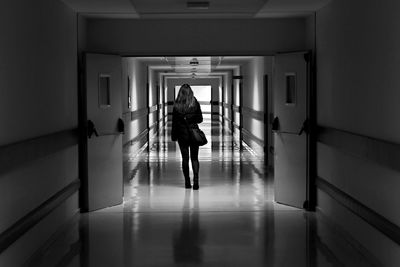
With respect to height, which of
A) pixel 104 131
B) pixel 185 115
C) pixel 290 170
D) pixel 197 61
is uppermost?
pixel 197 61

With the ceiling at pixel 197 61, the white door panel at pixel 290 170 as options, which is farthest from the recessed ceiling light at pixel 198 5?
the ceiling at pixel 197 61

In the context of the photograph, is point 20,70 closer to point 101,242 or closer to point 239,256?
Answer: point 101,242

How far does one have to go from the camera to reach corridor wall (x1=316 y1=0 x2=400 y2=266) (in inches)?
206

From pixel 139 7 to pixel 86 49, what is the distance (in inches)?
53.8

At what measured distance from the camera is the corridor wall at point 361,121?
17.1ft

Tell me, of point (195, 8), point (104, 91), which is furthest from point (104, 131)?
point (195, 8)

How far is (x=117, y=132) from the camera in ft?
29.9

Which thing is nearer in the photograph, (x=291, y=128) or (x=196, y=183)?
(x=291, y=128)

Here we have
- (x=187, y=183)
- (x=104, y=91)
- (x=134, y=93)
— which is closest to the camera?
(x=104, y=91)

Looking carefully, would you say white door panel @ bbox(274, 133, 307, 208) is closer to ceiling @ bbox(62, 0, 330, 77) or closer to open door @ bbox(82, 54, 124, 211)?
ceiling @ bbox(62, 0, 330, 77)

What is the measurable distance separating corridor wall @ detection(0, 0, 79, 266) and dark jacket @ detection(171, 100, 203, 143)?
2432mm

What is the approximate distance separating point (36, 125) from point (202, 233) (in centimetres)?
210

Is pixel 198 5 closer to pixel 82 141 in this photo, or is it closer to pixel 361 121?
pixel 82 141

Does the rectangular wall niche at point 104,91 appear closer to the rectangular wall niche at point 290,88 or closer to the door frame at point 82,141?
the door frame at point 82,141
